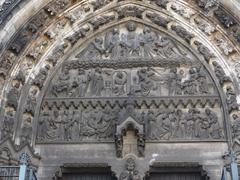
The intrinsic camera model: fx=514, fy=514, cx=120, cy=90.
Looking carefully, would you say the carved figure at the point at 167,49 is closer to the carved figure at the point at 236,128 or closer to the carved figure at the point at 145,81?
the carved figure at the point at 145,81

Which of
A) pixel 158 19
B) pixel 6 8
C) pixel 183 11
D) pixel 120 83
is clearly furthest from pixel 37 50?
pixel 183 11

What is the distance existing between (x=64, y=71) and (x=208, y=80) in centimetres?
299

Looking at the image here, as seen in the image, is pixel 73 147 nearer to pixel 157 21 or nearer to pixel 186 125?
pixel 186 125

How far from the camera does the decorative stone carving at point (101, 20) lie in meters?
11.1

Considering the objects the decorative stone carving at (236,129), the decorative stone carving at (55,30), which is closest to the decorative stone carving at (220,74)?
the decorative stone carving at (236,129)

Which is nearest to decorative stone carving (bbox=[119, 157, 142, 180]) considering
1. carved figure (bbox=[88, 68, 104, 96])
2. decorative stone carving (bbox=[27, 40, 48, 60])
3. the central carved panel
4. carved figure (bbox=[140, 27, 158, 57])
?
the central carved panel

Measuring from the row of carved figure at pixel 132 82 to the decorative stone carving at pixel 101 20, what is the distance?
105 cm

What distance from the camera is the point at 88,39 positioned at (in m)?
11.1

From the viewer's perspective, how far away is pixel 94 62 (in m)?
10.8

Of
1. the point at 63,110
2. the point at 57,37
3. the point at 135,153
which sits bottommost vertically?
the point at 135,153

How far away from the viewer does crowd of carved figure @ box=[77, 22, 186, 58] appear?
1088 centimetres

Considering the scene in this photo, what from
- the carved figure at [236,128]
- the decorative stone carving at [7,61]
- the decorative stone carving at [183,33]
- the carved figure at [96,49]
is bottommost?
the carved figure at [236,128]

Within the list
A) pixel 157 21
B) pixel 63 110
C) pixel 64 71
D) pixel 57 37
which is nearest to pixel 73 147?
pixel 63 110

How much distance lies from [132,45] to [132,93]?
4.01 feet
